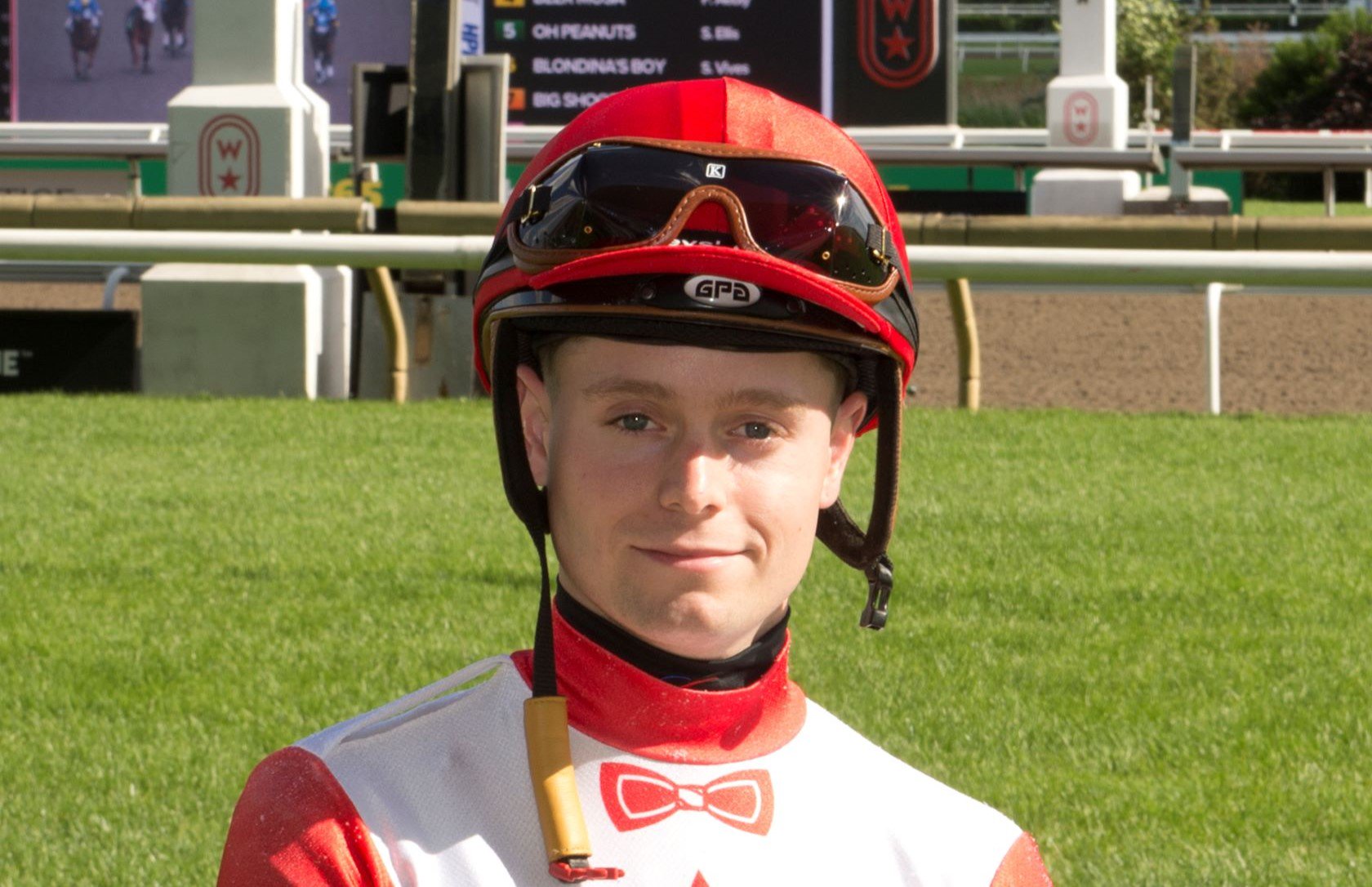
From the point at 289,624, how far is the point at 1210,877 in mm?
2527

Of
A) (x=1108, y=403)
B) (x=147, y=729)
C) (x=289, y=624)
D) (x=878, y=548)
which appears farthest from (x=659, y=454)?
(x=1108, y=403)

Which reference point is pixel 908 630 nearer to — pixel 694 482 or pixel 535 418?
pixel 535 418

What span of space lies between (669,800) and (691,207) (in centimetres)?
62

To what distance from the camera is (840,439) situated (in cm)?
239

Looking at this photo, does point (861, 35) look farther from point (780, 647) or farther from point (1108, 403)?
point (780, 647)

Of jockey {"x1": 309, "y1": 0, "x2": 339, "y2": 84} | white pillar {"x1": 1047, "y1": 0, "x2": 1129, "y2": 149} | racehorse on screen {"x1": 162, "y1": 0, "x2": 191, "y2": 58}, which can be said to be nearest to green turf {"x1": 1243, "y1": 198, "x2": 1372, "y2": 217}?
white pillar {"x1": 1047, "y1": 0, "x2": 1129, "y2": 149}

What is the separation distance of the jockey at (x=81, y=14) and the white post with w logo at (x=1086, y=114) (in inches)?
460

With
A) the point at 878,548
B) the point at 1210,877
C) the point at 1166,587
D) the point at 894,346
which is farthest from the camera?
the point at 1166,587

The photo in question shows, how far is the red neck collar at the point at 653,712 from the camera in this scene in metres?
2.23

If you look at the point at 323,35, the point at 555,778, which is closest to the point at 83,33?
the point at 323,35

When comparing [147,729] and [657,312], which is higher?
[657,312]

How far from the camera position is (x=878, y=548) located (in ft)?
8.45

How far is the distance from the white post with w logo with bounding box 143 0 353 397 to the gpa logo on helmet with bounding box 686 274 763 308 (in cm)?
852

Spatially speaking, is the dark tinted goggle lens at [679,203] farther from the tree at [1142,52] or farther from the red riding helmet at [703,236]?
the tree at [1142,52]
